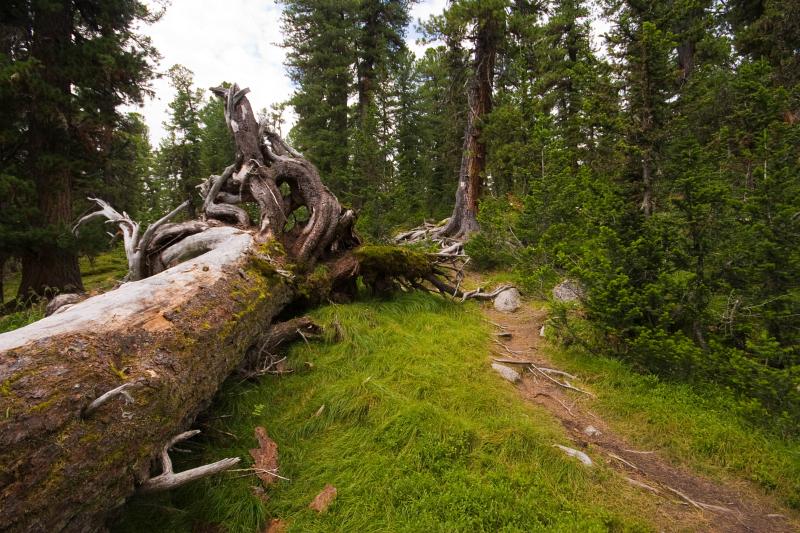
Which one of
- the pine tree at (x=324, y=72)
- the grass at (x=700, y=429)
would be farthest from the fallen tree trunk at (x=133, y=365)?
the pine tree at (x=324, y=72)

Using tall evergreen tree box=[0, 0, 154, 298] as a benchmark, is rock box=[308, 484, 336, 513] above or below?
below

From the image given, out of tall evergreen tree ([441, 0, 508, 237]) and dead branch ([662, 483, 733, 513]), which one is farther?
tall evergreen tree ([441, 0, 508, 237])

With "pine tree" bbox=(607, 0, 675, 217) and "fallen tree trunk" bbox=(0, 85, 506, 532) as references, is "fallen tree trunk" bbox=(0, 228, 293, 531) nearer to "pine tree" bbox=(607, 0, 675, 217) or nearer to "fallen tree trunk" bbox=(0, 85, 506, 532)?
"fallen tree trunk" bbox=(0, 85, 506, 532)

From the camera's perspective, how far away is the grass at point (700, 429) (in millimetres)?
3383

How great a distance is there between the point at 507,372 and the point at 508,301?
3.63 m

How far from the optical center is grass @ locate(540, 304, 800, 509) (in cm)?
338

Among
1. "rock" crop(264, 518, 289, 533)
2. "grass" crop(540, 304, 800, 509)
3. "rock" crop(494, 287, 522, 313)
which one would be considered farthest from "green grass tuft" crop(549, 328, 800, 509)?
"rock" crop(264, 518, 289, 533)

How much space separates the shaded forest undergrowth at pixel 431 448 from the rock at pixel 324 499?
5cm

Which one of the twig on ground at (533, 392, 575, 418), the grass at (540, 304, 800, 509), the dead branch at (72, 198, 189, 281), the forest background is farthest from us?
the dead branch at (72, 198, 189, 281)

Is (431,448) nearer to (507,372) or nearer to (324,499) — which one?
(324,499)

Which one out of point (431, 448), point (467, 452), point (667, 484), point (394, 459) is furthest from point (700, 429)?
point (394, 459)

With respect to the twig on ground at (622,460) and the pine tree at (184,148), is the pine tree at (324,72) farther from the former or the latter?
the twig on ground at (622,460)

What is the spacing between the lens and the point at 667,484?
10.8 feet

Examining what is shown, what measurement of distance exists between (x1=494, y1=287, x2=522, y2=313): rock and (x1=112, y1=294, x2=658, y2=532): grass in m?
3.54
